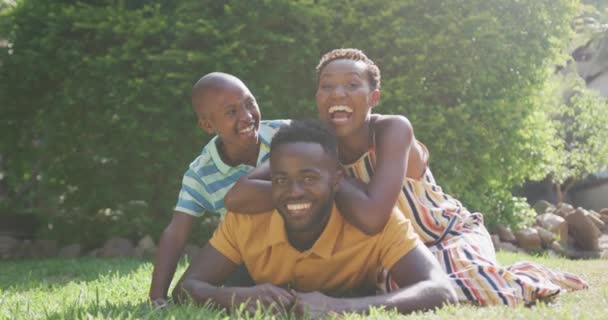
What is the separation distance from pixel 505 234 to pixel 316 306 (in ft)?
21.6

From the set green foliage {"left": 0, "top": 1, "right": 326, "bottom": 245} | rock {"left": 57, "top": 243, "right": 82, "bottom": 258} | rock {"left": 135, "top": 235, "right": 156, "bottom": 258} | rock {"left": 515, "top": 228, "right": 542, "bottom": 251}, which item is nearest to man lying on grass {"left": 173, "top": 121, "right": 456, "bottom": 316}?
green foliage {"left": 0, "top": 1, "right": 326, "bottom": 245}

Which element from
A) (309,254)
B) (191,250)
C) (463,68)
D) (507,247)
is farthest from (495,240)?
(309,254)

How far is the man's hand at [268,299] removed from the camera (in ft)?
9.74

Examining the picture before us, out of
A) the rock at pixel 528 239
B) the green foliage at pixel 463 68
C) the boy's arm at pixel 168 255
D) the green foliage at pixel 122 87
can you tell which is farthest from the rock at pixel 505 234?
the boy's arm at pixel 168 255

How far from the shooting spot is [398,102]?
7.43 m

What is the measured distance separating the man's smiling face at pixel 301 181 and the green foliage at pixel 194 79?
3.90 m

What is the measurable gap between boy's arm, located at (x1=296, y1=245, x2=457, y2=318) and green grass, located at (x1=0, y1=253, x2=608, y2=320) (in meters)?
0.08

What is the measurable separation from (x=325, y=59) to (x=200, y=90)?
74 cm

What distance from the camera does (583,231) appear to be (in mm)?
9539

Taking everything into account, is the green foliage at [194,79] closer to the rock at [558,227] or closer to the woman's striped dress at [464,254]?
the rock at [558,227]

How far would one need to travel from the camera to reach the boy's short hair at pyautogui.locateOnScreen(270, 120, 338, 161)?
327 centimetres

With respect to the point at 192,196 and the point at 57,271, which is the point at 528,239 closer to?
the point at 57,271

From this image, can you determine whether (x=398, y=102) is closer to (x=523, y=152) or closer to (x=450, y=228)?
(x=523, y=152)

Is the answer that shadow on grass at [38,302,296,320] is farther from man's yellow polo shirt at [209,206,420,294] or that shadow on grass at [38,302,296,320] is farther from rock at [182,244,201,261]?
rock at [182,244,201,261]
